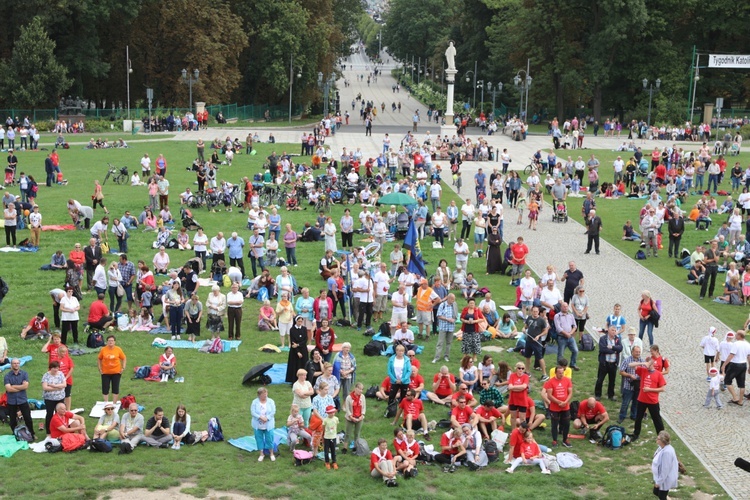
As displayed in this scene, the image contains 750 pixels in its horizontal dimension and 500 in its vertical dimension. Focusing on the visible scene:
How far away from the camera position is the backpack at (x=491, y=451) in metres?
14.6

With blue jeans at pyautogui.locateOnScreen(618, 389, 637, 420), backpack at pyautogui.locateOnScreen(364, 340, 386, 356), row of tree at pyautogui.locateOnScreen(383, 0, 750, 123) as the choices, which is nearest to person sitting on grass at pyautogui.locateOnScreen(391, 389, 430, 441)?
blue jeans at pyautogui.locateOnScreen(618, 389, 637, 420)

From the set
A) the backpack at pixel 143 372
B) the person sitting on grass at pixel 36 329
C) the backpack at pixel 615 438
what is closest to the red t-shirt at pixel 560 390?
the backpack at pixel 615 438

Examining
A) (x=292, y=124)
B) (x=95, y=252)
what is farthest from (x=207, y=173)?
(x=292, y=124)

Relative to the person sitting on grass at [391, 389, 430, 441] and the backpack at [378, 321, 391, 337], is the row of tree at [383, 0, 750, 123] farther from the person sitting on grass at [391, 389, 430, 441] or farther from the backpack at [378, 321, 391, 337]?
the person sitting on grass at [391, 389, 430, 441]

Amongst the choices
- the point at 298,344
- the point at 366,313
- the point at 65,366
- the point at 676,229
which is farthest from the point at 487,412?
the point at 676,229

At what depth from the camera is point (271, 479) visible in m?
13.6

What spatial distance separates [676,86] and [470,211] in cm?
4567

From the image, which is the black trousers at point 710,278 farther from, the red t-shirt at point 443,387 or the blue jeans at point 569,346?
the red t-shirt at point 443,387

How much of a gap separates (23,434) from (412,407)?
601 centimetres

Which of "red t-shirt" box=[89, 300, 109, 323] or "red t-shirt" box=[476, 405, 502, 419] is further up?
"red t-shirt" box=[89, 300, 109, 323]

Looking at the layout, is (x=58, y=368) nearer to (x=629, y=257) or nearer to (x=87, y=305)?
(x=87, y=305)

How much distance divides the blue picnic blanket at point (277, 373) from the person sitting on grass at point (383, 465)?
427 centimetres

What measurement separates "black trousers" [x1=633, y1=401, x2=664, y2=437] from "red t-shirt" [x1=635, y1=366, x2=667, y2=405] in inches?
2.8

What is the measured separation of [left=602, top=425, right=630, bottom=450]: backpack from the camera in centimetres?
1505
